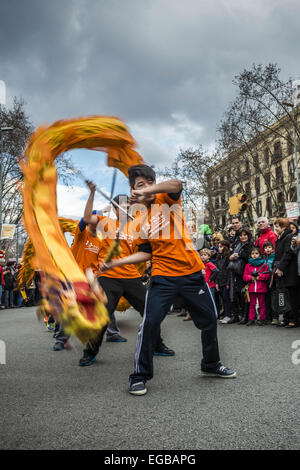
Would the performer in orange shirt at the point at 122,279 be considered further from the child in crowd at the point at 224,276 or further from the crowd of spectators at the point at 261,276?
the child in crowd at the point at 224,276

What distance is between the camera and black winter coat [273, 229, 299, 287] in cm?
743

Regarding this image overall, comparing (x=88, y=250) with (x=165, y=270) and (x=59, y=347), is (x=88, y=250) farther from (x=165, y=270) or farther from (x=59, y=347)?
(x=165, y=270)

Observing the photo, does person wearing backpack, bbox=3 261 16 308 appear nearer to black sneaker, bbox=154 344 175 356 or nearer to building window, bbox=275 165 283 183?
black sneaker, bbox=154 344 175 356

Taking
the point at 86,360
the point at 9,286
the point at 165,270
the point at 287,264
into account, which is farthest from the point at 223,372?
the point at 9,286

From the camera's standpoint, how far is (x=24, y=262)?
5930 mm

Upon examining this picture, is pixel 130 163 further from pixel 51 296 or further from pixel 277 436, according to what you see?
pixel 277 436

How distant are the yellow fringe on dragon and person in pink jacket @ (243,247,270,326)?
4981 millimetres

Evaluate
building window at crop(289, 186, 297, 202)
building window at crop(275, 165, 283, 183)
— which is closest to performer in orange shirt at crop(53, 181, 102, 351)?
building window at crop(289, 186, 297, 202)

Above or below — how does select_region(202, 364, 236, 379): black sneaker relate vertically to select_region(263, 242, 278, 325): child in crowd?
below

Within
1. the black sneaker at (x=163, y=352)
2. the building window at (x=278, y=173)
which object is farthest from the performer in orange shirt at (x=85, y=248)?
the building window at (x=278, y=173)

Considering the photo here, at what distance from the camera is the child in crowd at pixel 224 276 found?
845 cm

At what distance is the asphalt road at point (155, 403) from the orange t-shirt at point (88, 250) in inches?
45.7

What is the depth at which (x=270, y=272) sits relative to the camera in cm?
791

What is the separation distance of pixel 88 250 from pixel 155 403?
9.19 ft
